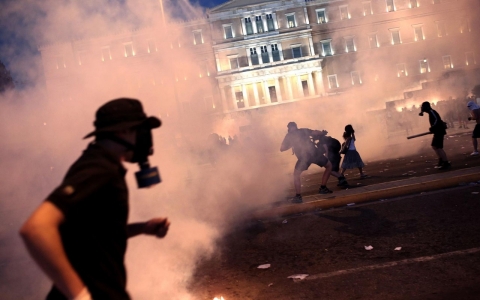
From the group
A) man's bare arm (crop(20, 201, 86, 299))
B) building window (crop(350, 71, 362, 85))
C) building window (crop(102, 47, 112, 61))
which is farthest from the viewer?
building window (crop(350, 71, 362, 85))

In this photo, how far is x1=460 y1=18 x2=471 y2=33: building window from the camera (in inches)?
1406

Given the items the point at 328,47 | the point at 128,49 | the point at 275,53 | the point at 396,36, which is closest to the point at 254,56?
the point at 275,53

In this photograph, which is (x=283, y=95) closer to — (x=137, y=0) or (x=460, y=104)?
(x=460, y=104)

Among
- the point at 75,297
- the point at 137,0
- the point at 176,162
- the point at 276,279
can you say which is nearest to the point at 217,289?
the point at 276,279

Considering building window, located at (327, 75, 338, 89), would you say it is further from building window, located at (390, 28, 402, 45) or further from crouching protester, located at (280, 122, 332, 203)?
crouching protester, located at (280, 122, 332, 203)

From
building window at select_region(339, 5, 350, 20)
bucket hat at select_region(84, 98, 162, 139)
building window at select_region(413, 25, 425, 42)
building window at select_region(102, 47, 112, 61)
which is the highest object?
building window at select_region(339, 5, 350, 20)

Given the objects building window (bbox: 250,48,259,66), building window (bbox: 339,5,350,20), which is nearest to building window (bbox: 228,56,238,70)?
building window (bbox: 250,48,259,66)

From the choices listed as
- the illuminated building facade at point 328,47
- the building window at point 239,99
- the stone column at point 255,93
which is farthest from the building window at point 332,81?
the building window at point 239,99

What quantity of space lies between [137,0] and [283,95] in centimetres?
3621

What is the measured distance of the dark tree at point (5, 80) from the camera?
5.06m

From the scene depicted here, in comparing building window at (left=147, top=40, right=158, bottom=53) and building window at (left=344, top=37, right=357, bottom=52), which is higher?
building window at (left=344, top=37, right=357, bottom=52)

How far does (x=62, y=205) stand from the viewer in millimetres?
1158

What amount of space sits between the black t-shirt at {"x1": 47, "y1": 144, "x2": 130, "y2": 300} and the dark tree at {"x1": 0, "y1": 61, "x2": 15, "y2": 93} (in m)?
4.66

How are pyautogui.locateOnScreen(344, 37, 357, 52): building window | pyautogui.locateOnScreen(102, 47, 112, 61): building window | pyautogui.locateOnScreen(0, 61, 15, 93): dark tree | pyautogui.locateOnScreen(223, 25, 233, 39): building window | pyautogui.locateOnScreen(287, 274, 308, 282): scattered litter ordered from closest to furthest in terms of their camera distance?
pyautogui.locateOnScreen(287, 274, 308, 282): scattered litter
pyautogui.locateOnScreen(0, 61, 15, 93): dark tree
pyautogui.locateOnScreen(102, 47, 112, 61): building window
pyautogui.locateOnScreen(223, 25, 233, 39): building window
pyautogui.locateOnScreen(344, 37, 357, 52): building window
